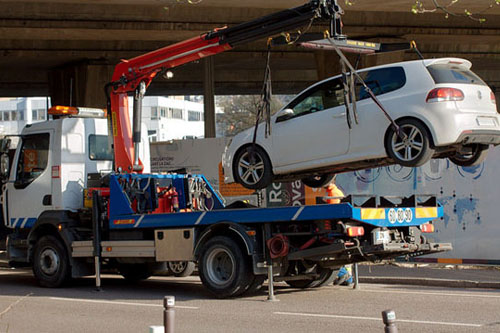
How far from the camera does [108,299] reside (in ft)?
42.7

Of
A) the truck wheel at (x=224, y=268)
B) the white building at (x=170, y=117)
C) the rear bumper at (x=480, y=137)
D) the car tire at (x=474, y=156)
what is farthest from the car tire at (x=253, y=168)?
the white building at (x=170, y=117)

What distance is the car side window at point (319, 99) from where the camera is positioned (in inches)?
484

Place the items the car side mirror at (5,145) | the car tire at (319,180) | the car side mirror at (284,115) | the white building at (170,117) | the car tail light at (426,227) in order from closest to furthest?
1. the car tail light at (426,227)
2. the car side mirror at (284,115)
3. the car tire at (319,180)
4. the car side mirror at (5,145)
5. the white building at (170,117)

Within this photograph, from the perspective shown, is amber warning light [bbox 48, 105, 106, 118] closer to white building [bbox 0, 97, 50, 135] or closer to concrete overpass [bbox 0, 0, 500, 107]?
concrete overpass [bbox 0, 0, 500, 107]

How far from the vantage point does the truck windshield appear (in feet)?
50.0

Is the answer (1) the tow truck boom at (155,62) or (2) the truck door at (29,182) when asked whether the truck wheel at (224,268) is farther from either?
(2) the truck door at (29,182)

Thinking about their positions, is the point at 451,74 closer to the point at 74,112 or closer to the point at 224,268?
the point at 224,268

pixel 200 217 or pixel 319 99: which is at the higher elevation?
Result: pixel 319 99

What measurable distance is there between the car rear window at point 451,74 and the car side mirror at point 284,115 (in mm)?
2319

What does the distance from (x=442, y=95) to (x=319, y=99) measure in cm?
200

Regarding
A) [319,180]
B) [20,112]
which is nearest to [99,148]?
[319,180]

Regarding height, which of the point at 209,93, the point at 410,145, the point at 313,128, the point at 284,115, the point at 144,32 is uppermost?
the point at 209,93

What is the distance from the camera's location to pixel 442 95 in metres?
11.3

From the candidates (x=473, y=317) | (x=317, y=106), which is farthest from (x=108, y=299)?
(x=473, y=317)
